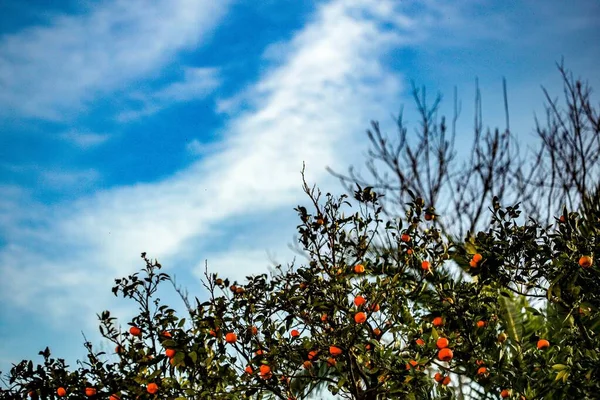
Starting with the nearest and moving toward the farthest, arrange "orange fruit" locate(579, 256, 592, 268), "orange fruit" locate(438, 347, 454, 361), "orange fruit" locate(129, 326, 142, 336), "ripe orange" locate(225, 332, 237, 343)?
"orange fruit" locate(579, 256, 592, 268) < "orange fruit" locate(438, 347, 454, 361) < "ripe orange" locate(225, 332, 237, 343) < "orange fruit" locate(129, 326, 142, 336)

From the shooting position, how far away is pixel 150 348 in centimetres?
344

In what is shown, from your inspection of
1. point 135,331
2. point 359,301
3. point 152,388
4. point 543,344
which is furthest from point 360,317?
point 135,331

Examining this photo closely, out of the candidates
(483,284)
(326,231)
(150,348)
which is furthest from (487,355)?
(150,348)

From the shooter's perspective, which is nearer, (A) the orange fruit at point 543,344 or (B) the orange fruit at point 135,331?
(A) the orange fruit at point 543,344

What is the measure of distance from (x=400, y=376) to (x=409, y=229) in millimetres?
940

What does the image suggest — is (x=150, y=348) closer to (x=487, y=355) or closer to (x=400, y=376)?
(x=400, y=376)

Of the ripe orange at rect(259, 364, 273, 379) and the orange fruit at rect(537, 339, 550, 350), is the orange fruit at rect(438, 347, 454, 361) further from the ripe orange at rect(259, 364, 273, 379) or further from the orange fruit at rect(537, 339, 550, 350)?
the ripe orange at rect(259, 364, 273, 379)

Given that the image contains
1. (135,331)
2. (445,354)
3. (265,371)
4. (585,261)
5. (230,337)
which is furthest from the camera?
Result: (135,331)

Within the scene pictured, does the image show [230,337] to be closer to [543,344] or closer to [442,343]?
[442,343]

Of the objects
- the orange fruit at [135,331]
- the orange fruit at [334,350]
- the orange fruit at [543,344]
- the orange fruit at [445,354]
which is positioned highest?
the orange fruit at [135,331]

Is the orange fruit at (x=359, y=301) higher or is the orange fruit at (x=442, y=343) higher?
the orange fruit at (x=359, y=301)

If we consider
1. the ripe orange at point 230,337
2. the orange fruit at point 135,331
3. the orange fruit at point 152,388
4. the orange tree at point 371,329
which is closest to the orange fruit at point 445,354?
the orange tree at point 371,329

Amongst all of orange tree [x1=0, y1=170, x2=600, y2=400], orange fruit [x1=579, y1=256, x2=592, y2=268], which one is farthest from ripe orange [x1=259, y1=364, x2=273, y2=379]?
orange fruit [x1=579, y1=256, x2=592, y2=268]

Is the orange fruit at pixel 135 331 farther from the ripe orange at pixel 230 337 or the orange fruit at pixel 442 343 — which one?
the orange fruit at pixel 442 343
